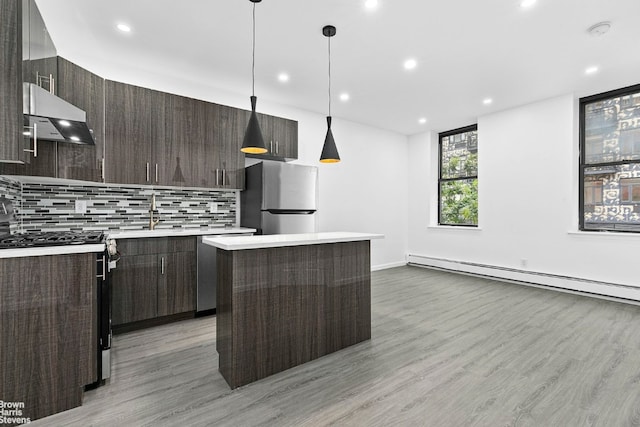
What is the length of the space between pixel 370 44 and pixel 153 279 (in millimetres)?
3226

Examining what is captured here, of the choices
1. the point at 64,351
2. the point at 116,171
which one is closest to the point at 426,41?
the point at 116,171

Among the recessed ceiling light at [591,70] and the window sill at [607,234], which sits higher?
the recessed ceiling light at [591,70]

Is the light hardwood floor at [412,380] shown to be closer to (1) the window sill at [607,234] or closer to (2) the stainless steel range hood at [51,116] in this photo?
(1) the window sill at [607,234]

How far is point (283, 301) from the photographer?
2.14 m

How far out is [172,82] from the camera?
3.70 metres

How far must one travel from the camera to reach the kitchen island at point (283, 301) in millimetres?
1961

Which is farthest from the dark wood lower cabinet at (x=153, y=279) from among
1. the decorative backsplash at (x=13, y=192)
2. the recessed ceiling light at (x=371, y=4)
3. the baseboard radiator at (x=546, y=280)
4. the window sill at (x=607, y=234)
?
the window sill at (x=607, y=234)

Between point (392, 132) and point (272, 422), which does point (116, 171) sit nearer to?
point (272, 422)

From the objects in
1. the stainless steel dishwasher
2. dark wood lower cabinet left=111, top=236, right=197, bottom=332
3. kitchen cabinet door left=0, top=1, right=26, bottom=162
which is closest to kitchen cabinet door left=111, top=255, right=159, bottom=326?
dark wood lower cabinet left=111, top=236, right=197, bottom=332

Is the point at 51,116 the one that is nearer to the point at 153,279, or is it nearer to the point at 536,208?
the point at 153,279

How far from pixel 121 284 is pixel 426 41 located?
379 cm

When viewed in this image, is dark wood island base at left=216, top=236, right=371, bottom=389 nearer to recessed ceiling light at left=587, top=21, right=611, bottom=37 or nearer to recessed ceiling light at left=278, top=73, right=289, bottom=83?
recessed ceiling light at left=278, top=73, right=289, bottom=83

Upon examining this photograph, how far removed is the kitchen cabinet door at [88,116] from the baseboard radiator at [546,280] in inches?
222

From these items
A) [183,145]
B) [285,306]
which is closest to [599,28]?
[285,306]
